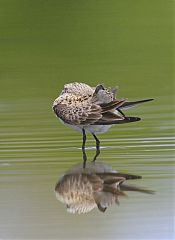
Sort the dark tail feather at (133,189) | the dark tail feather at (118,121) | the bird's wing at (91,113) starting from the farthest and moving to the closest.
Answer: the bird's wing at (91,113), the dark tail feather at (118,121), the dark tail feather at (133,189)

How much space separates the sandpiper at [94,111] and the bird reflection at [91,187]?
3.10 ft

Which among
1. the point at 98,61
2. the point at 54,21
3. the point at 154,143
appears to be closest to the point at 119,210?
the point at 154,143

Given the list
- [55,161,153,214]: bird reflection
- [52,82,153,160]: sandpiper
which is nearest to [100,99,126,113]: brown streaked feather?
[52,82,153,160]: sandpiper

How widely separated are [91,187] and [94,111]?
214cm

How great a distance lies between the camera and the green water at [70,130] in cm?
873

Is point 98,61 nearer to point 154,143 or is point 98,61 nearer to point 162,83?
point 162,83

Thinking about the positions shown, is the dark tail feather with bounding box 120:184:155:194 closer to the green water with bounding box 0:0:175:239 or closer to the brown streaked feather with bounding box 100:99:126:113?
the green water with bounding box 0:0:175:239

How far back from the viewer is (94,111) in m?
11.9

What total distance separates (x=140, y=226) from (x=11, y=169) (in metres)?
2.63

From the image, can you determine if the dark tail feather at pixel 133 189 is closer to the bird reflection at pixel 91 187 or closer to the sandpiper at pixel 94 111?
the bird reflection at pixel 91 187

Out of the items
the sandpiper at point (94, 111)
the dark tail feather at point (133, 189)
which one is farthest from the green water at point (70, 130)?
the sandpiper at point (94, 111)

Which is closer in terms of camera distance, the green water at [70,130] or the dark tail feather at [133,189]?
the green water at [70,130]

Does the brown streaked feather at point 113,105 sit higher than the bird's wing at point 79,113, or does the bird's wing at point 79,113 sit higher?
the brown streaked feather at point 113,105

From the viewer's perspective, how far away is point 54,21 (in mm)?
22594
